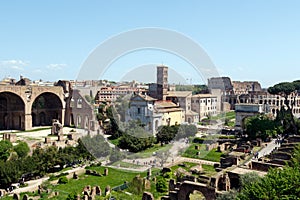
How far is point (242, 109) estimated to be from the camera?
34.8 m

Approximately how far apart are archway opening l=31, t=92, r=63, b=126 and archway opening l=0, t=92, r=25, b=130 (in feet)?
9.06

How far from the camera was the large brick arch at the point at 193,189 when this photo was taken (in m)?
12.2

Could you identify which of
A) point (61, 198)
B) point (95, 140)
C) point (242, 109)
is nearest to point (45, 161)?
A: point (95, 140)

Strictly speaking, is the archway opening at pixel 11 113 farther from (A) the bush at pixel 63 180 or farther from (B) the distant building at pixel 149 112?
(A) the bush at pixel 63 180

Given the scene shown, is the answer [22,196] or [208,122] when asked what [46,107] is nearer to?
[208,122]

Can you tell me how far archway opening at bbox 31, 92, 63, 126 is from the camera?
35.9m

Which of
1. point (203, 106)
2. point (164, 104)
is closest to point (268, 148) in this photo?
point (164, 104)

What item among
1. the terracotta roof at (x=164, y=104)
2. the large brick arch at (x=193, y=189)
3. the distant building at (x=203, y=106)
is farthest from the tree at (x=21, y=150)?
the distant building at (x=203, y=106)

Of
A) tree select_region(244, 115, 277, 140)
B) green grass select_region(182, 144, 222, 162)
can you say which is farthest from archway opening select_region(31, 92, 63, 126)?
tree select_region(244, 115, 277, 140)

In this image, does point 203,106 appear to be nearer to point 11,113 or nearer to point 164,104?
point 164,104

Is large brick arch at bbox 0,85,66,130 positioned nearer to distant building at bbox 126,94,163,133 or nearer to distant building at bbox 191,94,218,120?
distant building at bbox 126,94,163,133

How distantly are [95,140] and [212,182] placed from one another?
9815 millimetres

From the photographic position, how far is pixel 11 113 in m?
32.8

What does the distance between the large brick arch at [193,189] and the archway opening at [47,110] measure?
26.3 m
